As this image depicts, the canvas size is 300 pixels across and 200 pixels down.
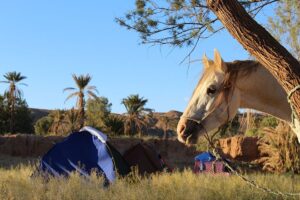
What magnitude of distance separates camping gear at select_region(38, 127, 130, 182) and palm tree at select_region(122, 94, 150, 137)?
118 ft

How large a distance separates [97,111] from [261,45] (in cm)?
5133

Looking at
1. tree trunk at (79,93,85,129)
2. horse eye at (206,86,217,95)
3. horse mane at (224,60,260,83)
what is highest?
tree trunk at (79,93,85,129)

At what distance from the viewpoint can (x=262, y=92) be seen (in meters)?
5.07

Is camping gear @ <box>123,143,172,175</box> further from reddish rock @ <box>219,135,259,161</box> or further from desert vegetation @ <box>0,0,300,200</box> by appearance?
reddish rock @ <box>219,135,259,161</box>

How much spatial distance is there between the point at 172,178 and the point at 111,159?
189cm

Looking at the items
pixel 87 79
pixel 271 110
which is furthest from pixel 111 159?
pixel 87 79

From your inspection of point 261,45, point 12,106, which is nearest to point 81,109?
point 12,106

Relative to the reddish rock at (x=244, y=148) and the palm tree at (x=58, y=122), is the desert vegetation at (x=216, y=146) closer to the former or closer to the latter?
the reddish rock at (x=244, y=148)

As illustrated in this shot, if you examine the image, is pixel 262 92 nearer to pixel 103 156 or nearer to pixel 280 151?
pixel 103 156

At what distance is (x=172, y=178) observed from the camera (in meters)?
12.2

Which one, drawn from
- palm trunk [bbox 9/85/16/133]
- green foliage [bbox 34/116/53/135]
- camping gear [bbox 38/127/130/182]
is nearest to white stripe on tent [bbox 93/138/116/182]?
camping gear [bbox 38/127/130/182]

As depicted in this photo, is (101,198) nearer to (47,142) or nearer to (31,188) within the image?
(31,188)

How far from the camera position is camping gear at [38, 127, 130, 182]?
13.4 meters

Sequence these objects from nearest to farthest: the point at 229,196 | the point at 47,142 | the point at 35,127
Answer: the point at 229,196 < the point at 47,142 < the point at 35,127
